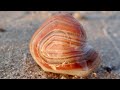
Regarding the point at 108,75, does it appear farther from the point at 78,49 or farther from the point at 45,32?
the point at 45,32

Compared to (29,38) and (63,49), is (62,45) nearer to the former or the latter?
(63,49)

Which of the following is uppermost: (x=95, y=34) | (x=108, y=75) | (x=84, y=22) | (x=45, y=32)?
(x=84, y=22)

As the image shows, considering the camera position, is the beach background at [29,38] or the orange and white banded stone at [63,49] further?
the beach background at [29,38]

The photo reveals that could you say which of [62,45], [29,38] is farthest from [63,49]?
[29,38]
